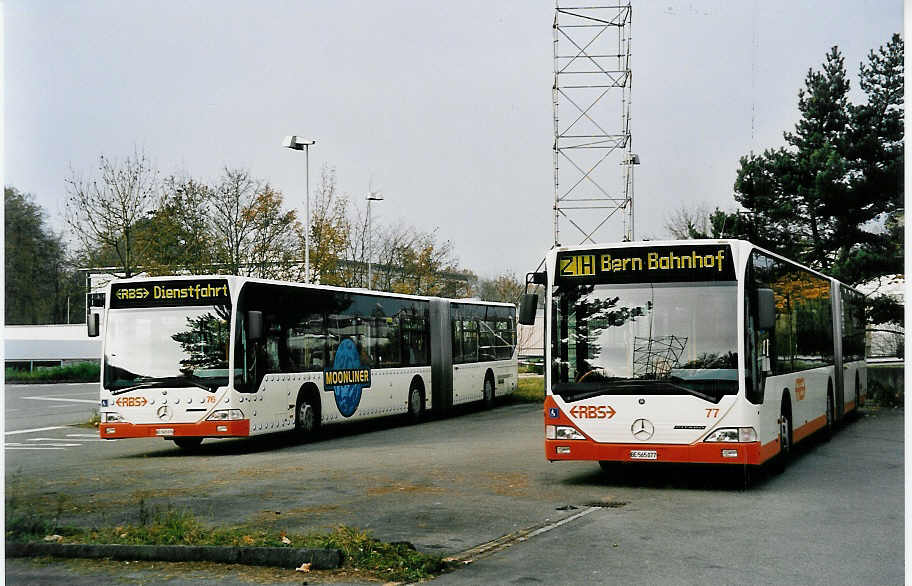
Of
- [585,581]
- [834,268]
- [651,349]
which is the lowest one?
[585,581]

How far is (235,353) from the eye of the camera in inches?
707

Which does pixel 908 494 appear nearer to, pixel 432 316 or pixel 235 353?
pixel 235 353

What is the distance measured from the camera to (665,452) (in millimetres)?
12422

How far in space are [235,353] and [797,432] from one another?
29.1 feet

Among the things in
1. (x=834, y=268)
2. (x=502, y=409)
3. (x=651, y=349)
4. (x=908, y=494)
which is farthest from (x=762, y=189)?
(x=908, y=494)

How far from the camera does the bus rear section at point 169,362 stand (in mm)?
17688

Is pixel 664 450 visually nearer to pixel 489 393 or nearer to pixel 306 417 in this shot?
pixel 306 417

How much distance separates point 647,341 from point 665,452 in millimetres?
1277

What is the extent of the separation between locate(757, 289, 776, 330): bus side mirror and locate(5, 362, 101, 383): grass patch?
39.6 meters

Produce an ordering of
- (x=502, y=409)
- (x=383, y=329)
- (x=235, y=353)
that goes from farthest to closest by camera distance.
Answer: (x=502, y=409) → (x=383, y=329) → (x=235, y=353)

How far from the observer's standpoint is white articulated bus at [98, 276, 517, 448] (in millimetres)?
17750

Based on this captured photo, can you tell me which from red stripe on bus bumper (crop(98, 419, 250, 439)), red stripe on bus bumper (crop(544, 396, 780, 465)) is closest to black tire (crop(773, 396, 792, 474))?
red stripe on bus bumper (crop(544, 396, 780, 465))

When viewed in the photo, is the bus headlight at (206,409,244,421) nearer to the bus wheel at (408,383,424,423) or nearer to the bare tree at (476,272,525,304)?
the bus wheel at (408,383,424,423)

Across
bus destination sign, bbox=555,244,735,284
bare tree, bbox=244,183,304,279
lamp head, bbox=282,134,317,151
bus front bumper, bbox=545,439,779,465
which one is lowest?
bus front bumper, bbox=545,439,779,465
